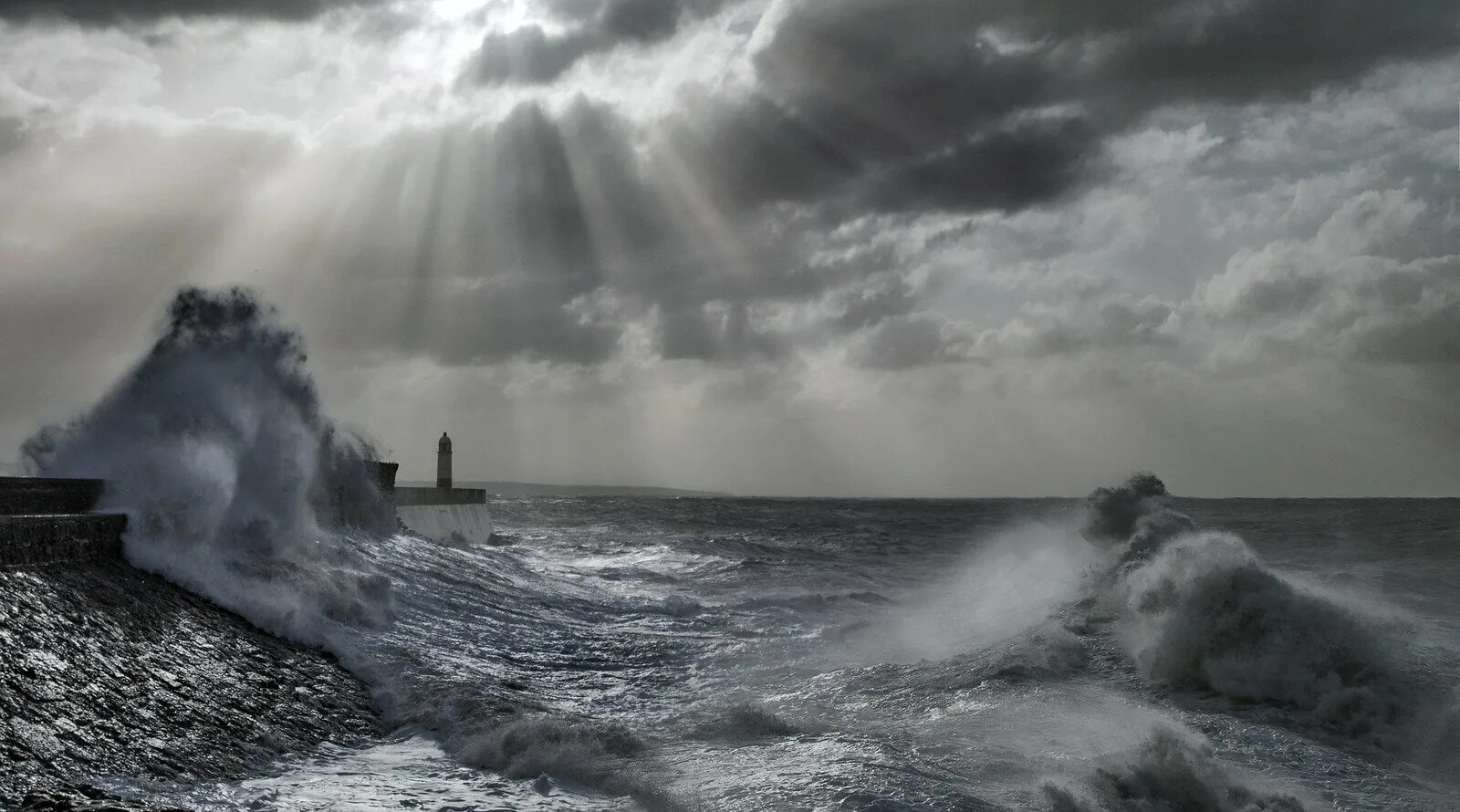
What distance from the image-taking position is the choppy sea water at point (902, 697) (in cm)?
612

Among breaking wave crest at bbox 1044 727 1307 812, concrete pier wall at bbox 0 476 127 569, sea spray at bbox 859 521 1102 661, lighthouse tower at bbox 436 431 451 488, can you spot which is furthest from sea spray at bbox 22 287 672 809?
lighthouse tower at bbox 436 431 451 488

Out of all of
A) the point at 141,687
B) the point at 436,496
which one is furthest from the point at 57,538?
the point at 436,496

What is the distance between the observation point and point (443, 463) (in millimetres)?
35312

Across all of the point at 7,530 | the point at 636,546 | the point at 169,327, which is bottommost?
the point at 636,546

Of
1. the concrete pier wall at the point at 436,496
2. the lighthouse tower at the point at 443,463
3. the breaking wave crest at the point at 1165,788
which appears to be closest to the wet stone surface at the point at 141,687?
the breaking wave crest at the point at 1165,788

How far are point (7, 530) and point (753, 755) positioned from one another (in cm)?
572

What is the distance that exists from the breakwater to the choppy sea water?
331 millimetres

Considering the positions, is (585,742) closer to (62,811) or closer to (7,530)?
(62,811)

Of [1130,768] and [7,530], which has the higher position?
[7,530]

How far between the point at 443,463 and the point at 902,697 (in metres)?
29.1

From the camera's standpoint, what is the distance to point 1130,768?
6.15 m

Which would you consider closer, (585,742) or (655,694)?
(585,742)

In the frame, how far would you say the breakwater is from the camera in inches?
215

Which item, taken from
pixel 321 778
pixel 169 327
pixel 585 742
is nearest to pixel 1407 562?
pixel 585 742
